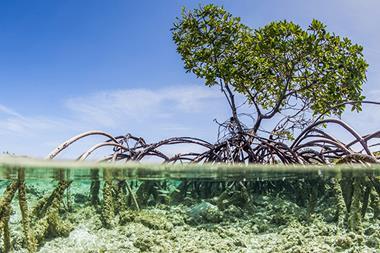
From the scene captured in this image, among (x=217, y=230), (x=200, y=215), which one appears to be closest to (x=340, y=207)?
(x=217, y=230)

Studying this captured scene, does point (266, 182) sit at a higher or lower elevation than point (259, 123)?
lower

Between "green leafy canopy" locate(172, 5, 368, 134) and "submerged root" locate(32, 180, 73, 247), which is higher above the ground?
"green leafy canopy" locate(172, 5, 368, 134)

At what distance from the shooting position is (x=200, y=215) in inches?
121

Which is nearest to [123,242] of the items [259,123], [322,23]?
[259,123]

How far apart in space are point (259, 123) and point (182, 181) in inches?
213

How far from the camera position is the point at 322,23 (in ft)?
26.7

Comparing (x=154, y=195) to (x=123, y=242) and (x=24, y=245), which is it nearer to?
(x=123, y=242)

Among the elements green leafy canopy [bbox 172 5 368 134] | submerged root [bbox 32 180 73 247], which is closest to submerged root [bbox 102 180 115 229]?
submerged root [bbox 32 180 73 247]

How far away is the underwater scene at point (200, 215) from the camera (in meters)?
2.96

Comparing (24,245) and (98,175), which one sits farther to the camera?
(98,175)

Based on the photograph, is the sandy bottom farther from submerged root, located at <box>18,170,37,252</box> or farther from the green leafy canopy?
the green leafy canopy

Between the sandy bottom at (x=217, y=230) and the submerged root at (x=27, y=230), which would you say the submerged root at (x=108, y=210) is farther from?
the submerged root at (x=27, y=230)

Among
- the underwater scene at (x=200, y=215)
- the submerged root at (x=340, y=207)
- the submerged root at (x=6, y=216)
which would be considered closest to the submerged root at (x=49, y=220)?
the underwater scene at (x=200, y=215)

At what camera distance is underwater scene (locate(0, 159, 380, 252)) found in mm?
2959
